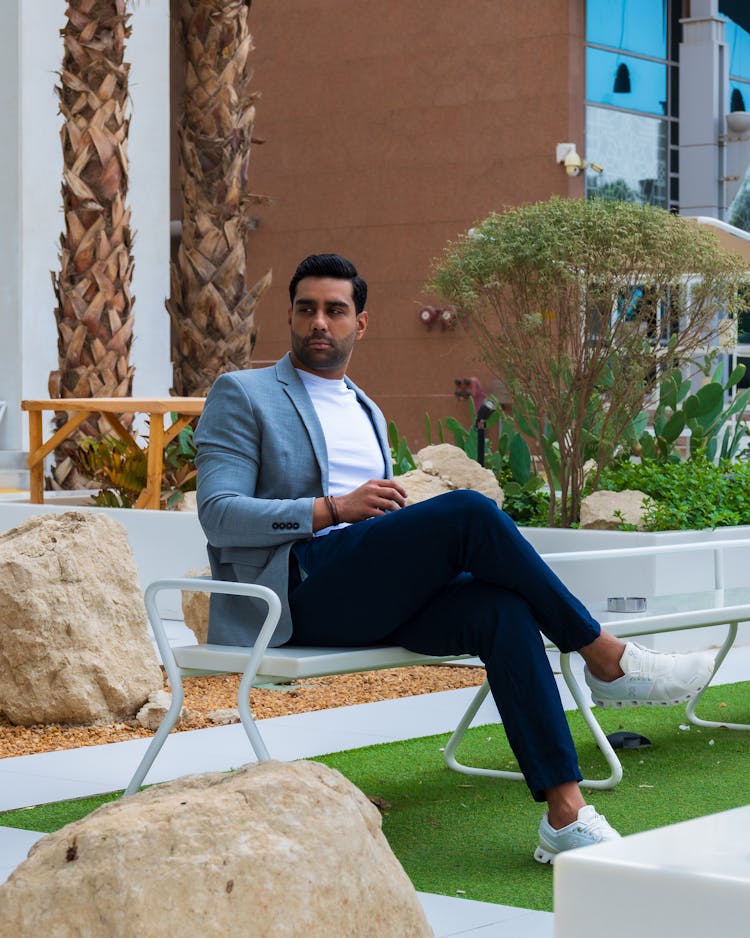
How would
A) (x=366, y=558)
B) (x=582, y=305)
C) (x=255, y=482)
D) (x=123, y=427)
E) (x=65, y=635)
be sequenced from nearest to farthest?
(x=366, y=558)
(x=255, y=482)
(x=65, y=635)
(x=582, y=305)
(x=123, y=427)

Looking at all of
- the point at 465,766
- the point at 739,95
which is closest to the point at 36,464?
the point at 465,766

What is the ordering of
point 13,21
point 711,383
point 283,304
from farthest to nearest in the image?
point 283,304 < point 13,21 < point 711,383

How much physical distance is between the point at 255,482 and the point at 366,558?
45 centimetres

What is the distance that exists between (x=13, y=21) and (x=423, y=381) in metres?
9.00

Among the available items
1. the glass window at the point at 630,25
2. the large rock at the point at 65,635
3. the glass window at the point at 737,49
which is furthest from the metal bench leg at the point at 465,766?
the glass window at the point at 737,49

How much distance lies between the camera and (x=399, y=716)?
5441 mm

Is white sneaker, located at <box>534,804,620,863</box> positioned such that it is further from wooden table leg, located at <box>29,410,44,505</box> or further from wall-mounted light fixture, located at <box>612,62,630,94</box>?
wall-mounted light fixture, located at <box>612,62,630,94</box>

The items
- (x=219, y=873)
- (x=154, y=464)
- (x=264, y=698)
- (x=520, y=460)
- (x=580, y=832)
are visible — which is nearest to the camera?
(x=219, y=873)

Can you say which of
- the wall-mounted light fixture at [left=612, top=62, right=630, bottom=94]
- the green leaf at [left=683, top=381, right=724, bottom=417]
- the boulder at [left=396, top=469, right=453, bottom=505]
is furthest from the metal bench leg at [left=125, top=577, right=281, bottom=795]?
the wall-mounted light fixture at [left=612, top=62, right=630, bottom=94]

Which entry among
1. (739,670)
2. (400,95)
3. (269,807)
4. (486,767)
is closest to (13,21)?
(400,95)

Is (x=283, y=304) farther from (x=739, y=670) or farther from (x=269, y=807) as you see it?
(x=269, y=807)

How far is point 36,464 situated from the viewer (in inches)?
385

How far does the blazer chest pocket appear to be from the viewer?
3779 millimetres

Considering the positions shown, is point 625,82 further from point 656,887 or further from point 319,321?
point 656,887
